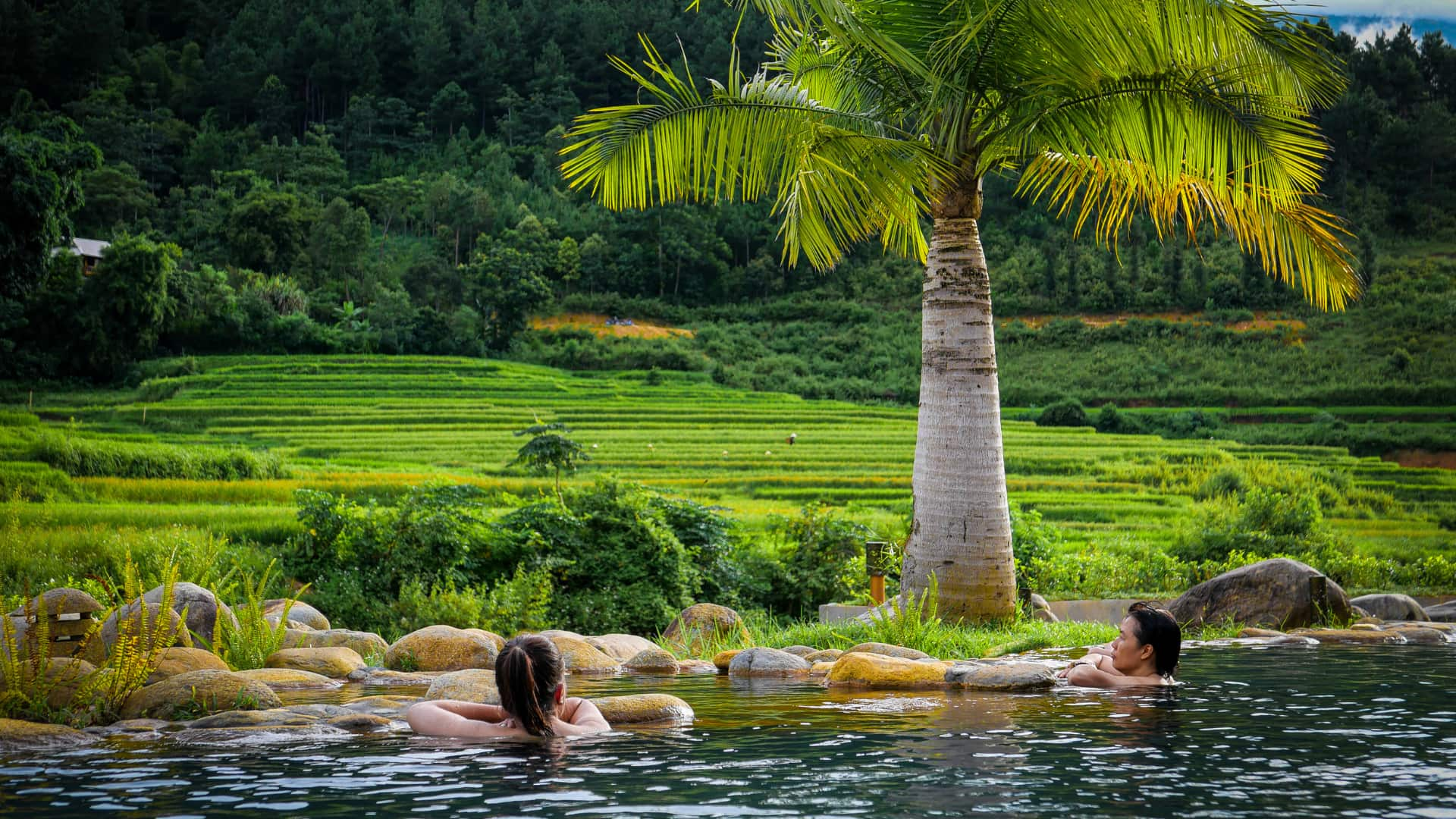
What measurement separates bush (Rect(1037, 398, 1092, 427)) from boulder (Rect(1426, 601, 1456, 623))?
35.9 m

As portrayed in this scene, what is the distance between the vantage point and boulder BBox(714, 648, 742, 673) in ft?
33.1

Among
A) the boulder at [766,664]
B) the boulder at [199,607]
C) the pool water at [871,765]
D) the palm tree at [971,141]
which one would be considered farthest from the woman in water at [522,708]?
the palm tree at [971,141]

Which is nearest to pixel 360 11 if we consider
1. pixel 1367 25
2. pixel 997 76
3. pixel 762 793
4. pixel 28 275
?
pixel 28 275

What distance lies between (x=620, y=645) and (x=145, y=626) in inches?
172

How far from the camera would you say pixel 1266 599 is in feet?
41.4

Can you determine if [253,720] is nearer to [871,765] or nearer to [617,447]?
[871,765]

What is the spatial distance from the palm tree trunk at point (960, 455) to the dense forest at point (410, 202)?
28961mm

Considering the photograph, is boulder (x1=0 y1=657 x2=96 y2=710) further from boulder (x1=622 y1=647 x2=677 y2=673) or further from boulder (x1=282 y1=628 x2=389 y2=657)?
boulder (x1=622 y1=647 x2=677 y2=673)

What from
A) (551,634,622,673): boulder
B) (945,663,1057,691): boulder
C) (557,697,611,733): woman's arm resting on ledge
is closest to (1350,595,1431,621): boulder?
(945,663,1057,691): boulder

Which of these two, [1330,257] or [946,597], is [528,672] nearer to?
[946,597]

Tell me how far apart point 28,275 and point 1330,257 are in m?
35.8

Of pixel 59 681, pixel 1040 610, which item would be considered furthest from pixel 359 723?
pixel 1040 610

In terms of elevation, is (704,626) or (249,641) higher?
(249,641)

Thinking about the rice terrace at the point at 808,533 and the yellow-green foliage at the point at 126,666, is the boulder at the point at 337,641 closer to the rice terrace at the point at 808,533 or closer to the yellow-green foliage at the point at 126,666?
the rice terrace at the point at 808,533
